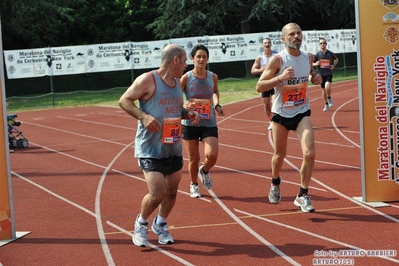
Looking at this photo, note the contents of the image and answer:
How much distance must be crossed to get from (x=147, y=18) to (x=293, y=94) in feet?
125

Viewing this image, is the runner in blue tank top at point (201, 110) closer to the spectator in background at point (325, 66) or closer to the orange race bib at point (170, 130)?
the orange race bib at point (170, 130)

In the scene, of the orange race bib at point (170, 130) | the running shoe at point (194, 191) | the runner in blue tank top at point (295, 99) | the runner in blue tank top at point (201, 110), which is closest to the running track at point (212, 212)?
the running shoe at point (194, 191)

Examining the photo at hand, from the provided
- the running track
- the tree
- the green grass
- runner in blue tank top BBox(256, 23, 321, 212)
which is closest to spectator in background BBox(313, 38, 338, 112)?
the running track

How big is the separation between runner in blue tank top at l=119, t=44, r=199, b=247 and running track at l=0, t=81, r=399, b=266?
0.58 metres

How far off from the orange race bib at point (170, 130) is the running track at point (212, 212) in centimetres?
109

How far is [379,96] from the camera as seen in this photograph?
343 inches

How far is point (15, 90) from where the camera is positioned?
37281mm

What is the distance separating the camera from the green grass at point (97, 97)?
95.2ft

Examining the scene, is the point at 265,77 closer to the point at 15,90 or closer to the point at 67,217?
the point at 67,217

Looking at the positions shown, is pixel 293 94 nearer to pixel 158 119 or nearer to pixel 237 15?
pixel 158 119

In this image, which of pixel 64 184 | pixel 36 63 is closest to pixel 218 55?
pixel 36 63

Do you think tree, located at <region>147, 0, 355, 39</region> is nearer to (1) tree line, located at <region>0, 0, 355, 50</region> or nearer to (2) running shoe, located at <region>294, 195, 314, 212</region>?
(1) tree line, located at <region>0, 0, 355, 50</region>

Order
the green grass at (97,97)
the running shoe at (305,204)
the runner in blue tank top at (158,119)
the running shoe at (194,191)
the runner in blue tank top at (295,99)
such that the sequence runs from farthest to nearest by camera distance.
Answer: the green grass at (97,97), the running shoe at (194,191), the running shoe at (305,204), the runner in blue tank top at (295,99), the runner in blue tank top at (158,119)

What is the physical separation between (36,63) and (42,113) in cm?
240
